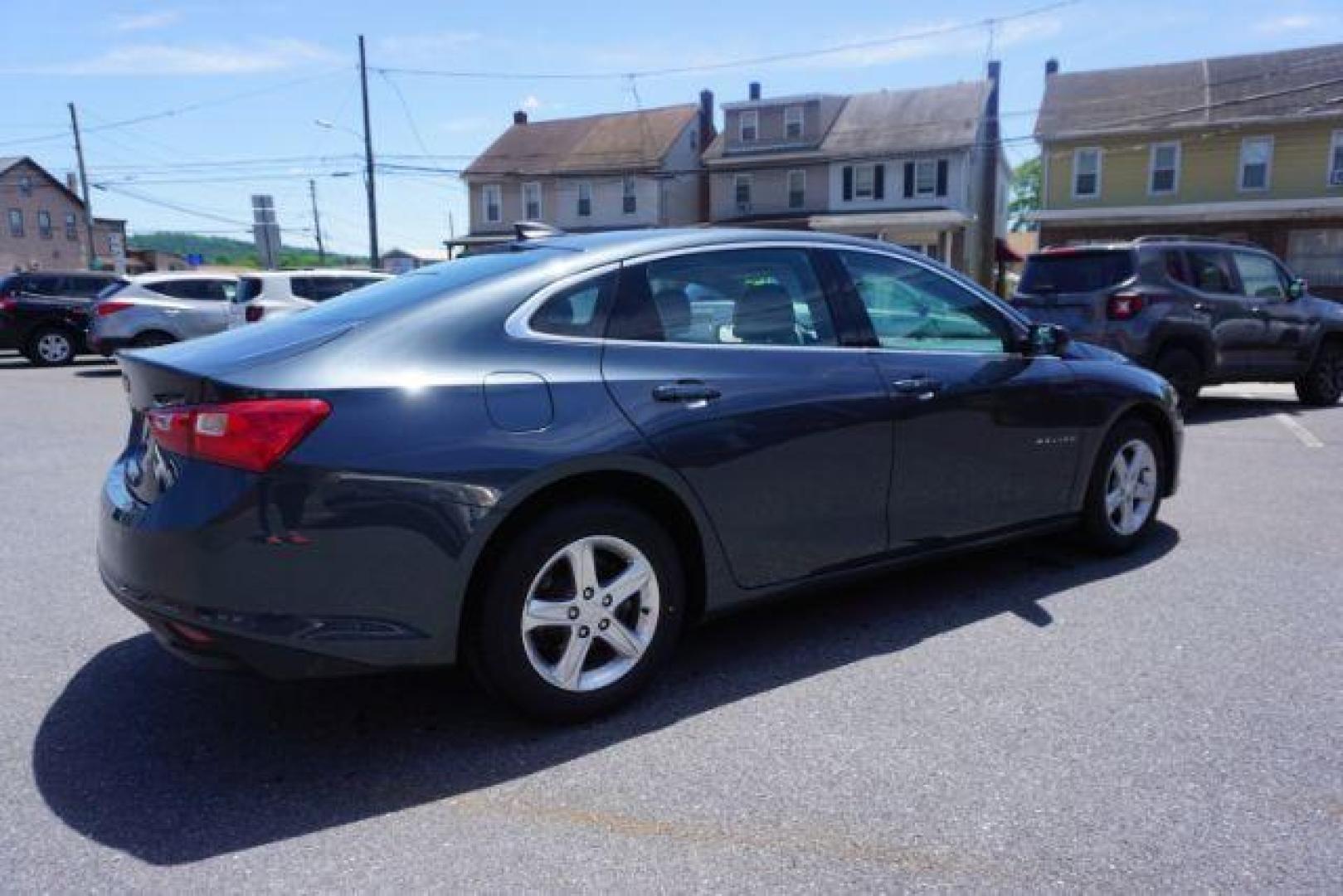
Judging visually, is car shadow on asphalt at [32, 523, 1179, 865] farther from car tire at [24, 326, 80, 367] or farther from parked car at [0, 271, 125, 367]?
car tire at [24, 326, 80, 367]

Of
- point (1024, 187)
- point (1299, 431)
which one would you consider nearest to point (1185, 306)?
point (1299, 431)

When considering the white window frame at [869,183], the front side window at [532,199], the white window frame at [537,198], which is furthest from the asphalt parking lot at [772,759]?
the front side window at [532,199]

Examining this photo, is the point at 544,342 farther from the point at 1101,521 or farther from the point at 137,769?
the point at 1101,521

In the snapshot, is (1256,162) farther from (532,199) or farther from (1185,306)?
(532,199)

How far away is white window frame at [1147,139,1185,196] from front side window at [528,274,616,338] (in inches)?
1188

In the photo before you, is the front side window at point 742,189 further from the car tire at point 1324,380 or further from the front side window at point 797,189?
the car tire at point 1324,380

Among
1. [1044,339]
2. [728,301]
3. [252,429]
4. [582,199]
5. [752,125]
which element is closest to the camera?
[252,429]

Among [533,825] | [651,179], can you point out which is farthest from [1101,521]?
[651,179]

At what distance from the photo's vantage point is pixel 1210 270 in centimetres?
999

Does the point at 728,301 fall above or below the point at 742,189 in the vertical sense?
below

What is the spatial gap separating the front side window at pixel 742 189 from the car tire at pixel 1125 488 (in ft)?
111

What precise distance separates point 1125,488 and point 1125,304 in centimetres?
491

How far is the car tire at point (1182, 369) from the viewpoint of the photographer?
960cm

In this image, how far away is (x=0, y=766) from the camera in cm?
297
